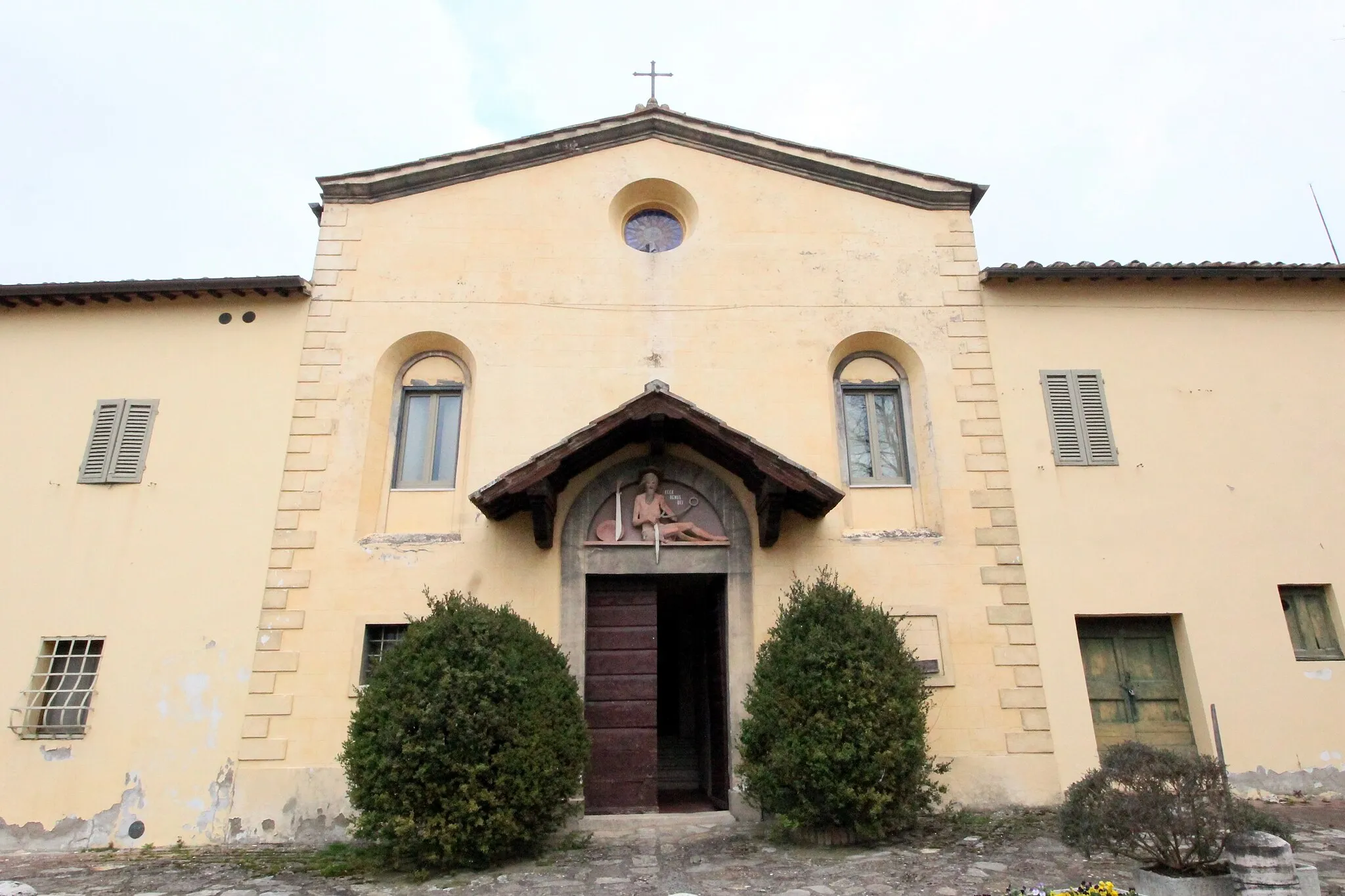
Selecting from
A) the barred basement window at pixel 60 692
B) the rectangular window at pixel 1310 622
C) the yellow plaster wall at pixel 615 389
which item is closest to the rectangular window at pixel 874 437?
the yellow plaster wall at pixel 615 389

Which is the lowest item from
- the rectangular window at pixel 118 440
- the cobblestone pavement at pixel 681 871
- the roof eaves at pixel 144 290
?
the cobblestone pavement at pixel 681 871

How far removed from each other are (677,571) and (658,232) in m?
5.08

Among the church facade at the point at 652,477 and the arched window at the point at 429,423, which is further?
the arched window at the point at 429,423

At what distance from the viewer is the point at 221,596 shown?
9922mm

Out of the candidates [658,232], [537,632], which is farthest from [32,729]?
[658,232]

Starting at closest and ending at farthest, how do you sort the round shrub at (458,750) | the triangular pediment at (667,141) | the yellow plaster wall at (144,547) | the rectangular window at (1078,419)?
1. the round shrub at (458,750)
2. the yellow plaster wall at (144,547)
3. the rectangular window at (1078,419)
4. the triangular pediment at (667,141)

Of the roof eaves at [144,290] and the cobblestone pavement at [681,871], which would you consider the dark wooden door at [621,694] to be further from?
the roof eaves at [144,290]

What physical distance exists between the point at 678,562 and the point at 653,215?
210 inches

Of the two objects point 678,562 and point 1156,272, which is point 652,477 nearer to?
point 678,562

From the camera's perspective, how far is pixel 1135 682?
10094mm

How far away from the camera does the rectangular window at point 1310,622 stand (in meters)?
10.1

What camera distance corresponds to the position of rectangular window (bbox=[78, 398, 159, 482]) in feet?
34.4

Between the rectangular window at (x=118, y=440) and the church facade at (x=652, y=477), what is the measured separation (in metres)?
0.05

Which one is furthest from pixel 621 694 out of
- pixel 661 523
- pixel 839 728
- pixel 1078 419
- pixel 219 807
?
pixel 1078 419
